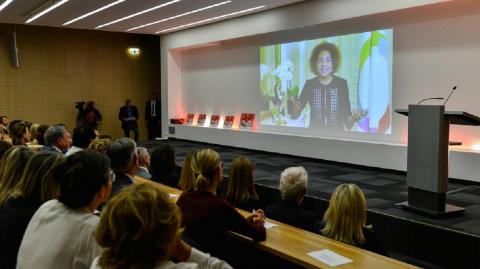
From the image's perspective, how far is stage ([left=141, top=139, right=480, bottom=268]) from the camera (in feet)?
13.9

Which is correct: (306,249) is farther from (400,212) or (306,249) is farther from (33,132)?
(33,132)

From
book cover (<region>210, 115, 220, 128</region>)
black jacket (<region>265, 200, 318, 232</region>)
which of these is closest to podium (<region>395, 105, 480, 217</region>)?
black jacket (<region>265, 200, 318, 232</region>)

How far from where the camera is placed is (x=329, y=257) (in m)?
2.26

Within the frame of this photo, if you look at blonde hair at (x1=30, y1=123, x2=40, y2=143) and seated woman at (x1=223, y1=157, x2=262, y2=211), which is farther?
blonde hair at (x1=30, y1=123, x2=40, y2=143)

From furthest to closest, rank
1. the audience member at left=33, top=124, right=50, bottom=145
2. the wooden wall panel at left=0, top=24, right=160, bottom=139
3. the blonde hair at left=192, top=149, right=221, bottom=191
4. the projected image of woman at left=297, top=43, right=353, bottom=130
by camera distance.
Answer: the wooden wall panel at left=0, top=24, right=160, bottom=139, the projected image of woman at left=297, top=43, right=353, bottom=130, the audience member at left=33, top=124, right=50, bottom=145, the blonde hair at left=192, top=149, right=221, bottom=191

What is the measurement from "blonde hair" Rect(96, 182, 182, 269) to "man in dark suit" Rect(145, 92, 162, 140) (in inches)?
491

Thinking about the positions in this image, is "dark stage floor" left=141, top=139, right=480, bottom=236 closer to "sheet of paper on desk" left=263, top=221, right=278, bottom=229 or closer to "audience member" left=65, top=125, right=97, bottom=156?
"sheet of paper on desk" left=263, top=221, right=278, bottom=229

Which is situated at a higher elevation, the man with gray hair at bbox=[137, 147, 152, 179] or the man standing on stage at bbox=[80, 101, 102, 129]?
the man standing on stage at bbox=[80, 101, 102, 129]

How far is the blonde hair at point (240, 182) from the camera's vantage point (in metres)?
3.86

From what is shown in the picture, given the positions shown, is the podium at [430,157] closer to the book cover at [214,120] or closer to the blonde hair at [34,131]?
the blonde hair at [34,131]

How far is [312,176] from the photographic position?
7.26 m

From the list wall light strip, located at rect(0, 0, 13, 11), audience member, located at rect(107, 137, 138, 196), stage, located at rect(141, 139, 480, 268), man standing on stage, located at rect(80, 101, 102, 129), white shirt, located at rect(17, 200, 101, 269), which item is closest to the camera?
white shirt, located at rect(17, 200, 101, 269)

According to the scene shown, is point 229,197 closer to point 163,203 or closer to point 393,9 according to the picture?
point 163,203

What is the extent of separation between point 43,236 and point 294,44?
8.24 metres
